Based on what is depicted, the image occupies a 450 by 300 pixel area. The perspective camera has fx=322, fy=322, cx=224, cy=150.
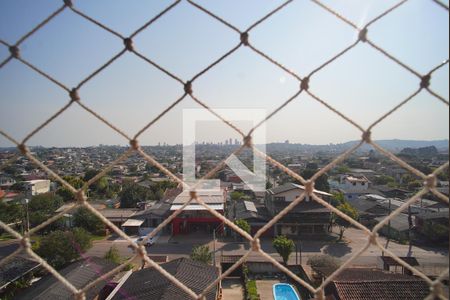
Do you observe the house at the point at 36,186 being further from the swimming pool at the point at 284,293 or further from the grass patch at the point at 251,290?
the swimming pool at the point at 284,293

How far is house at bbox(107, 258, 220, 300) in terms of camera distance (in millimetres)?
4904

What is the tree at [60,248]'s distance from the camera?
25.8 feet

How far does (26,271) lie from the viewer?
23.1ft

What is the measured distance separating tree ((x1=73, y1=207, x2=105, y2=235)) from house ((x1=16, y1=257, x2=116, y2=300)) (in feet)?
15.7

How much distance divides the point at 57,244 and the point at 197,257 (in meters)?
3.48

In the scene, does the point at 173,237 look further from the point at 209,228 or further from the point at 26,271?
the point at 26,271

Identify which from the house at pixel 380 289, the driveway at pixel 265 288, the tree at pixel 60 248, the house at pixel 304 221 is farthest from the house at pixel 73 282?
the house at pixel 304 221

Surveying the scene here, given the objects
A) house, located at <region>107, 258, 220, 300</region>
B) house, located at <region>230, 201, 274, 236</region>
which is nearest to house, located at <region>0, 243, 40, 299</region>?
house, located at <region>107, 258, 220, 300</region>

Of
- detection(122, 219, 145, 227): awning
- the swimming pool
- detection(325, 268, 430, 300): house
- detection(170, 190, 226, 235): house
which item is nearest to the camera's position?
detection(325, 268, 430, 300): house

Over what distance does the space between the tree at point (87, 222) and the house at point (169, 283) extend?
20.8 ft

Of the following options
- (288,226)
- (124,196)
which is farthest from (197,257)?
(124,196)

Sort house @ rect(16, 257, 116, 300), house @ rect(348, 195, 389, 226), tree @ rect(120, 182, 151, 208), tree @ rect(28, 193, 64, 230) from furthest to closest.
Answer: tree @ rect(120, 182, 151, 208) → tree @ rect(28, 193, 64, 230) → house @ rect(348, 195, 389, 226) → house @ rect(16, 257, 116, 300)

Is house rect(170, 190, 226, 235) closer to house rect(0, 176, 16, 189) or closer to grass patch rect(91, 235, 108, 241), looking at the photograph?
grass patch rect(91, 235, 108, 241)

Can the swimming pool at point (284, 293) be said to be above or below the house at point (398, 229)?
below
